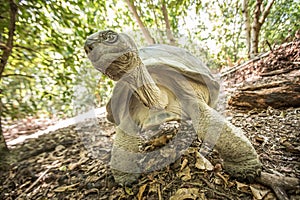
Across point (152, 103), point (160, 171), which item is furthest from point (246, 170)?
point (152, 103)

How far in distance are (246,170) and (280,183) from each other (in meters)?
0.15

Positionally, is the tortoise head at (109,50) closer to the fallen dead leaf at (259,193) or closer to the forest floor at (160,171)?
the forest floor at (160,171)

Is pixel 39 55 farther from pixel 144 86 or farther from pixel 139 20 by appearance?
pixel 139 20

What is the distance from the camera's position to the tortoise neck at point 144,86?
3.13 ft

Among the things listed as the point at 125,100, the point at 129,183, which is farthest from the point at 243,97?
the point at 129,183

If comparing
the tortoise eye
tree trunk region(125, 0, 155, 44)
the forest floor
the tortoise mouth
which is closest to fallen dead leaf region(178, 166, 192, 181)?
the forest floor

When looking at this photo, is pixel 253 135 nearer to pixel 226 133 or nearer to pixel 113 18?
pixel 226 133

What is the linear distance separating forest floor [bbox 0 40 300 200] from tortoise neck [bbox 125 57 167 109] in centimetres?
43

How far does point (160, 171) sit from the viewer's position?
1.16 m

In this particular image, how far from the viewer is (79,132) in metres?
2.48

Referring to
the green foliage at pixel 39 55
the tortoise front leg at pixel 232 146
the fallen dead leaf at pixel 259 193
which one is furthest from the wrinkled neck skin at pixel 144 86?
the green foliage at pixel 39 55

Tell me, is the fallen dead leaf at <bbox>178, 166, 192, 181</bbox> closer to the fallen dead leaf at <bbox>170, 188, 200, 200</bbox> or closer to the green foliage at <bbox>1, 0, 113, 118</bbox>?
the fallen dead leaf at <bbox>170, 188, 200, 200</bbox>

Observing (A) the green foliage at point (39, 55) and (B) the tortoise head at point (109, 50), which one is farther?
(A) the green foliage at point (39, 55)

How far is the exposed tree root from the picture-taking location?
83 cm
